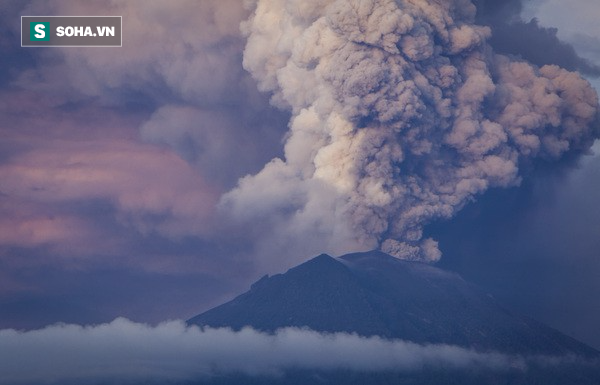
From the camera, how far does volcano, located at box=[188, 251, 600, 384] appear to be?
199 feet

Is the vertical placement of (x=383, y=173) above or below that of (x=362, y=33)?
below

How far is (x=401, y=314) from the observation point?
203 ft

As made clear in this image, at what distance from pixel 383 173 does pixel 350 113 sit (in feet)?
11.6

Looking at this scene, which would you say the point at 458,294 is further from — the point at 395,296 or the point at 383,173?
the point at 383,173

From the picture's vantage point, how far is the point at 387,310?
61781 mm

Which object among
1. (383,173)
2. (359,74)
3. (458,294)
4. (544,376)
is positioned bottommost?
(544,376)

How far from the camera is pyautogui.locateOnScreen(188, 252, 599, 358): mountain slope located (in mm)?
60531

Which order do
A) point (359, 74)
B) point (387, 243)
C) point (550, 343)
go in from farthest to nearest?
point (550, 343)
point (387, 243)
point (359, 74)

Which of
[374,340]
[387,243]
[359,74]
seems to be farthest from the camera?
[374,340]

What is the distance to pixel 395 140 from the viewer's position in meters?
46.6

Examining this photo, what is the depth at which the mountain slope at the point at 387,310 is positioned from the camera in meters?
60.5

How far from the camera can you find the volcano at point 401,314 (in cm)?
6056

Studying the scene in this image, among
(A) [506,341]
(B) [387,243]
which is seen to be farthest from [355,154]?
(A) [506,341]

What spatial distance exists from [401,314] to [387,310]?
974 mm
